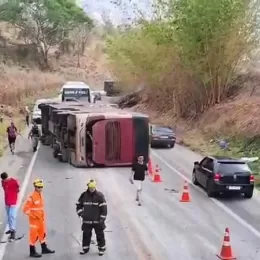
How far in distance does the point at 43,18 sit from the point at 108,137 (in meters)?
75.3

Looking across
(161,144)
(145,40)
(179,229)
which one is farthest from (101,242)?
(145,40)

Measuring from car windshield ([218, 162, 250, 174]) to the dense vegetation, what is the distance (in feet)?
73.6

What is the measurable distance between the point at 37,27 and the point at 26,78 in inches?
943

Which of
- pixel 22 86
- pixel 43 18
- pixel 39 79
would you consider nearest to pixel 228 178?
pixel 22 86

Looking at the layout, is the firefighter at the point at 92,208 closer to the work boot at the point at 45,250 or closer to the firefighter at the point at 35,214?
the firefighter at the point at 35,214

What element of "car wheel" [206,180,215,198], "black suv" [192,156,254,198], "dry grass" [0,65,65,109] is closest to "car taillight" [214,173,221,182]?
"black suv" [192,156,254,198]

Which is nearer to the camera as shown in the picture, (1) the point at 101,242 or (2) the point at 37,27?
(1) the point at 101,242

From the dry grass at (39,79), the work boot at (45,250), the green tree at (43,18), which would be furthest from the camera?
the green tree at (43,18)

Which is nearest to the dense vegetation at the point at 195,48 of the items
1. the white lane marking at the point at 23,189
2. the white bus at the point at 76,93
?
the white bus at the point at 76,93

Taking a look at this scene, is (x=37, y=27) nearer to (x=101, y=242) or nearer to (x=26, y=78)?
(x=26, y=78)

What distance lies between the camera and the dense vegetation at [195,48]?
43.0 meters

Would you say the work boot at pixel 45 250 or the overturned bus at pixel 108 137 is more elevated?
the overturned bus at pixel 108 137

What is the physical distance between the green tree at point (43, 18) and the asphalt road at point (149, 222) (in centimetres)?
7473

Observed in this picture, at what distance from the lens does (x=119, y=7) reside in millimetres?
57281
